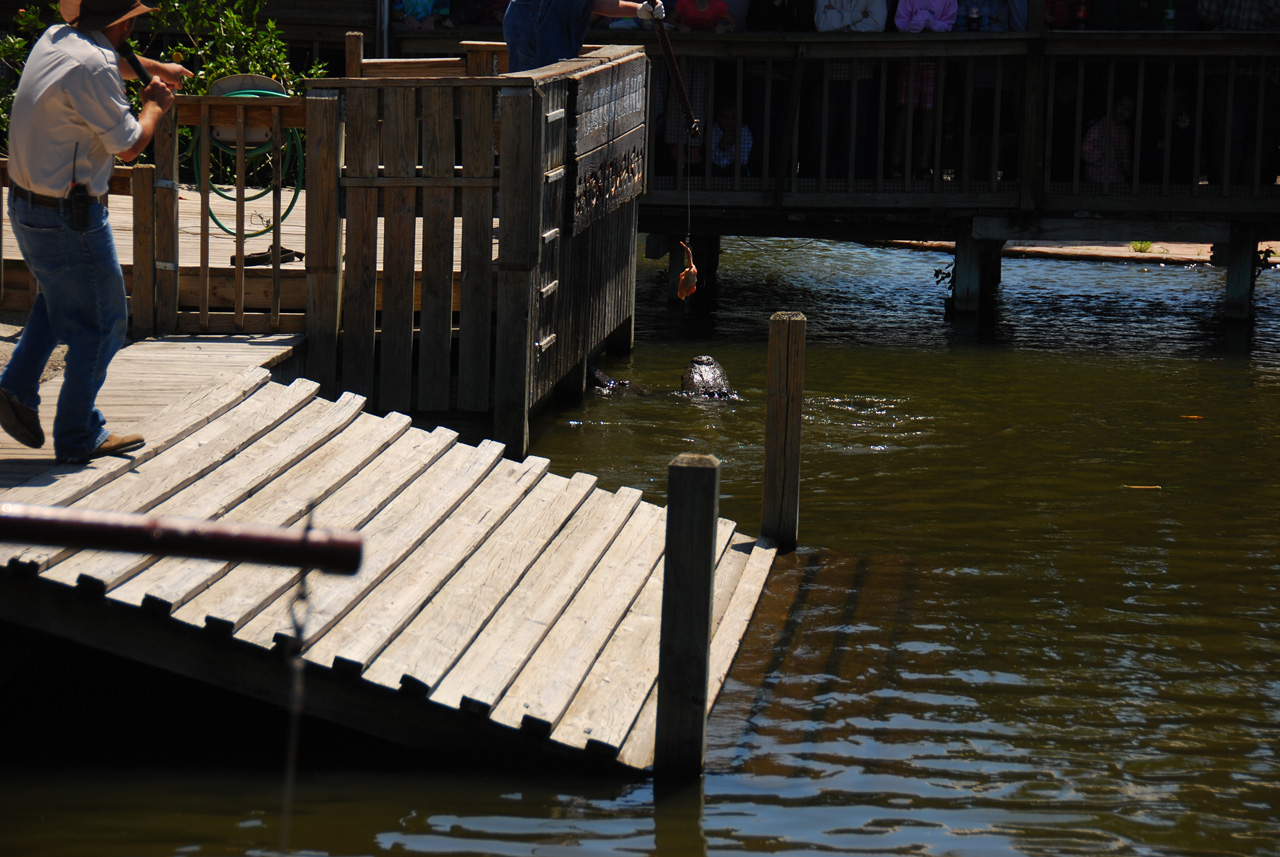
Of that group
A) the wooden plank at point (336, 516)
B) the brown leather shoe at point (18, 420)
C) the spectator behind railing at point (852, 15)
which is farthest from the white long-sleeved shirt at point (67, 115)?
the spectator behind railing at point (852, 15)

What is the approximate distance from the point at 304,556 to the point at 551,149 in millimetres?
6469

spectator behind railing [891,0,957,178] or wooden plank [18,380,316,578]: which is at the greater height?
spectator behind railing [891,0,957,178]

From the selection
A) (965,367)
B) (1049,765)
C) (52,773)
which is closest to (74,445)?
(52,773)

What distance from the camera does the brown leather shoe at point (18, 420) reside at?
535 cm

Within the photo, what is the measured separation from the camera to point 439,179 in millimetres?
7559

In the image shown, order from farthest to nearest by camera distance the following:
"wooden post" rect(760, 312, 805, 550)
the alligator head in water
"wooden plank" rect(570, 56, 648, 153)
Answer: the alligator head in water
"wooden plank" rect(570, 56, 648, 153)
"wooden post" rect(760, 312, 805, 550)

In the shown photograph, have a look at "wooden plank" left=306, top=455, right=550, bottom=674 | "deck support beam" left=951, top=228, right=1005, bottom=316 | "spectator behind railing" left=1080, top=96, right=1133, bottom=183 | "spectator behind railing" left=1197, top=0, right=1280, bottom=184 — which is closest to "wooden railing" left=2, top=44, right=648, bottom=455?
"wooden plank" left=306, top=455, right=550, bottom=674

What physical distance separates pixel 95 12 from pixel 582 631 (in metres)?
2.76

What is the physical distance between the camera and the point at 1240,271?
12.8 meters

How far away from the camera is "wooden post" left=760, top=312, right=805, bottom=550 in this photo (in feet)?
21.7

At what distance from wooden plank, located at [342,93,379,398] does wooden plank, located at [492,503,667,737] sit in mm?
1848

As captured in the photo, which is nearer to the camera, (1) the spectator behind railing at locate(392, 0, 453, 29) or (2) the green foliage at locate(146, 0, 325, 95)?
(2) the green foliage at locate(146, 0, 325, 95)

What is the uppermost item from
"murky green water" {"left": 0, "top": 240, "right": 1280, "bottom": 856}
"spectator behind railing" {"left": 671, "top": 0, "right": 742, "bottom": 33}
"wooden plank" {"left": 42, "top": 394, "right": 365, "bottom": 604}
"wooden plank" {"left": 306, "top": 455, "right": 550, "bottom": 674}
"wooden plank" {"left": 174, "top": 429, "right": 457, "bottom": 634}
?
"spectator behind railing" {"left": 671, "top": 0, "right": 742, "bottom": 33}

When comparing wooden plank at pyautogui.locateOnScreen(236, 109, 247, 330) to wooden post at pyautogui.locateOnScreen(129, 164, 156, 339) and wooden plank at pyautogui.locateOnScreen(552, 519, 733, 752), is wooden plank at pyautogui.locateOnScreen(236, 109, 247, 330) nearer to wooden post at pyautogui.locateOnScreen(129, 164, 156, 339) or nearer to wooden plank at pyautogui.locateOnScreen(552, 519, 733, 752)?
wooden post at pyautogui.locateOnScreen(129, 164, 156, 339)
